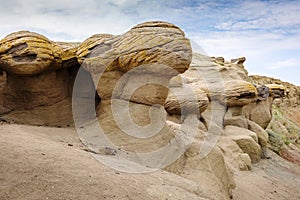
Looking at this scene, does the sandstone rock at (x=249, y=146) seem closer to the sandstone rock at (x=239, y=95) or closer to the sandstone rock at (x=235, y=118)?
the sandstone rock at (x=235, y=118)

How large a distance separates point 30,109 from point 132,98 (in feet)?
8.55

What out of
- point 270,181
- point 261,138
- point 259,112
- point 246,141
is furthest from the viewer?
point 259,112

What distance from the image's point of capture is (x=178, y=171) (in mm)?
5422

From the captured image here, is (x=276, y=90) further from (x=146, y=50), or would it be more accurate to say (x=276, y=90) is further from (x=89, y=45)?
(x=89, y=45)

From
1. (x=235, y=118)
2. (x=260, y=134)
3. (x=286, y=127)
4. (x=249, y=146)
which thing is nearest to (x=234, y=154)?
(x=249, y=146)

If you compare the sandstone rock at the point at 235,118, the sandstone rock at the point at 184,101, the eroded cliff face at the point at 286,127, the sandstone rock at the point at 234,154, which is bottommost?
the eroded cliff face at the point at 286,127

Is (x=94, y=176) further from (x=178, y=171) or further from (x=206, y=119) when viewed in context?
(x=206, y=119)

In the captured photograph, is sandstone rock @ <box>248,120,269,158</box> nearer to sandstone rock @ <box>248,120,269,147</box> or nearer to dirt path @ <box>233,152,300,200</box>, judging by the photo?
→ sandstone rock @ <box>248,120,269,147</box>

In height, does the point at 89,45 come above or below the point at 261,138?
above

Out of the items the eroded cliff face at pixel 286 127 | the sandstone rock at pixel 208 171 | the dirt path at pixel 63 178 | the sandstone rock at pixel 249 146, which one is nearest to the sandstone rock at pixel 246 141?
the sandstone rock at pixel 249 146

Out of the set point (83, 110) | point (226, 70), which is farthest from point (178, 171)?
point (226, 70)

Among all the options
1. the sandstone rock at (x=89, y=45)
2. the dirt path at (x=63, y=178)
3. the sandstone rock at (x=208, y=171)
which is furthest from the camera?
the sandstone rock at (x=89, y=45)

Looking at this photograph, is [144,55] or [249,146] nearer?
[144,55]

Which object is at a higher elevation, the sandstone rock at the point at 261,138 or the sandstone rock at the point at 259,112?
the sandstone rock at the point at 259,112
